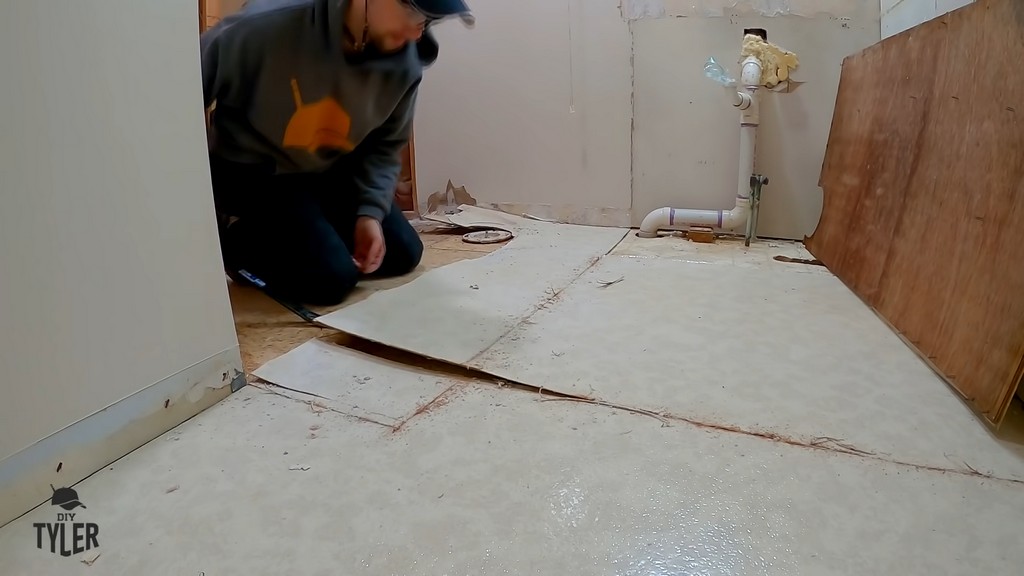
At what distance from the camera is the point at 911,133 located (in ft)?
4.17

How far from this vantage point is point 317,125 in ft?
4.57

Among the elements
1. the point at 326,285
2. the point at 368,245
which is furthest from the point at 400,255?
the point at 326,285

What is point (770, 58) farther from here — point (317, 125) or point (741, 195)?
point (317, 125)

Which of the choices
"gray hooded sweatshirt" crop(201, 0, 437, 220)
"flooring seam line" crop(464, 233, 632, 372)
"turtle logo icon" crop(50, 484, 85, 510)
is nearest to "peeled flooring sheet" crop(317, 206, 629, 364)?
"flooring seam line" crop(464, 233, 632, 372)

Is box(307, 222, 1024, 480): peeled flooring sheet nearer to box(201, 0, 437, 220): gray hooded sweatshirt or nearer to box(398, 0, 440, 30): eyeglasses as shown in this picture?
box(201, 0, 437, 220): gray hooded sweatshirt

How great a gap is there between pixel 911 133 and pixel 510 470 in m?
1.07

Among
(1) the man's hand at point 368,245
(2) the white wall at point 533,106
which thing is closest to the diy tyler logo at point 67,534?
(1) the man's hand at point 368,245

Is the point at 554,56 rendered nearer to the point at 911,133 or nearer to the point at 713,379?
the point at 911,133

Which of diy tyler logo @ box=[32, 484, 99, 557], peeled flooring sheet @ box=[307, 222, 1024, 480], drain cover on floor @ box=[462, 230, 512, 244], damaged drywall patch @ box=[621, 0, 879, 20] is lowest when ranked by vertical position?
diy tyler logo @ box=[32, 484, 99, 557]

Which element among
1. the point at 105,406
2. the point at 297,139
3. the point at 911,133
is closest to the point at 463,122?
the point at 297,139

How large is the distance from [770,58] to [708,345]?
1140 mm

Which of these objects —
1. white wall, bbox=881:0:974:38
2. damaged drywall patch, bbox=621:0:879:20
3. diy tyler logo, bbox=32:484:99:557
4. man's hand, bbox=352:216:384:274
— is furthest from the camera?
damaged drywall patch, bbox=621:0:879:20

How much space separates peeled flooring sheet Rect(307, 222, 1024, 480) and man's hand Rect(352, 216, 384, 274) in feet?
0.35

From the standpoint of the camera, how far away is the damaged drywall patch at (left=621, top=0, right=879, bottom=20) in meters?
1.83
